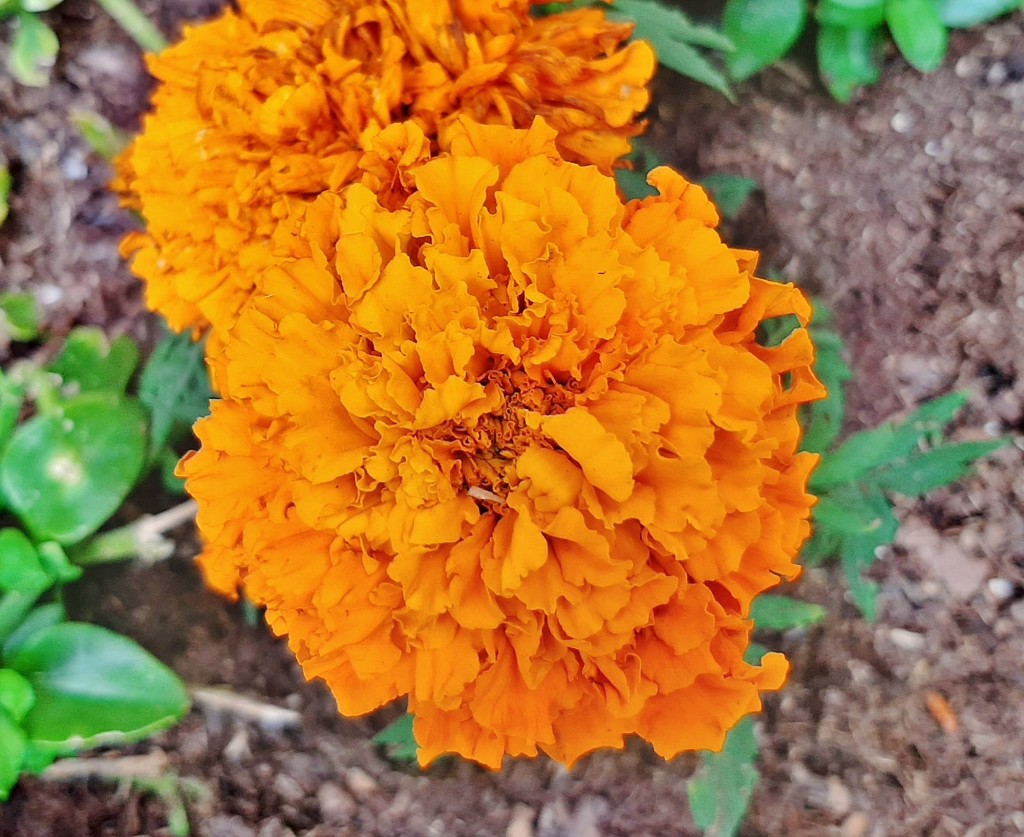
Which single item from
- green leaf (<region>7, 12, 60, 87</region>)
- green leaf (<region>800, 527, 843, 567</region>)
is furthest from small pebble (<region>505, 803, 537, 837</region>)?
green leaf (<region>7, 12, 60, 87</region>)

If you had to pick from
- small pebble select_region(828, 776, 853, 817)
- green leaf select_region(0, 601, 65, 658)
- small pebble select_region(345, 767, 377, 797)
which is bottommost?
small pebble select_region(345, 767, 377, 797)

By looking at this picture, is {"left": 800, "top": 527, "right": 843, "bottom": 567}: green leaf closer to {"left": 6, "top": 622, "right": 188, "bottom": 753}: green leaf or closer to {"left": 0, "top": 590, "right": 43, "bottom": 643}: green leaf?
{"left": 6, "top": 622, "right": 188, "bottom": 753}: green leaf

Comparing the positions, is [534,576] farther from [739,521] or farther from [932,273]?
[932,273]

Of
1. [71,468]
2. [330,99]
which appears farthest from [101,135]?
[330,99]

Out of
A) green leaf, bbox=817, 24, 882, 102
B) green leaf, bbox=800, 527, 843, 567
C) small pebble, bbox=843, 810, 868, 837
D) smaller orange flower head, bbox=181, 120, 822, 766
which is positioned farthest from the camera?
green leaf, bbox=817, 24, 882, 102

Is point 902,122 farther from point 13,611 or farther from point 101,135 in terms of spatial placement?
point 13,611

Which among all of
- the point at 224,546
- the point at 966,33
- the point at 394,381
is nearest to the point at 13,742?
the point at 224,546
